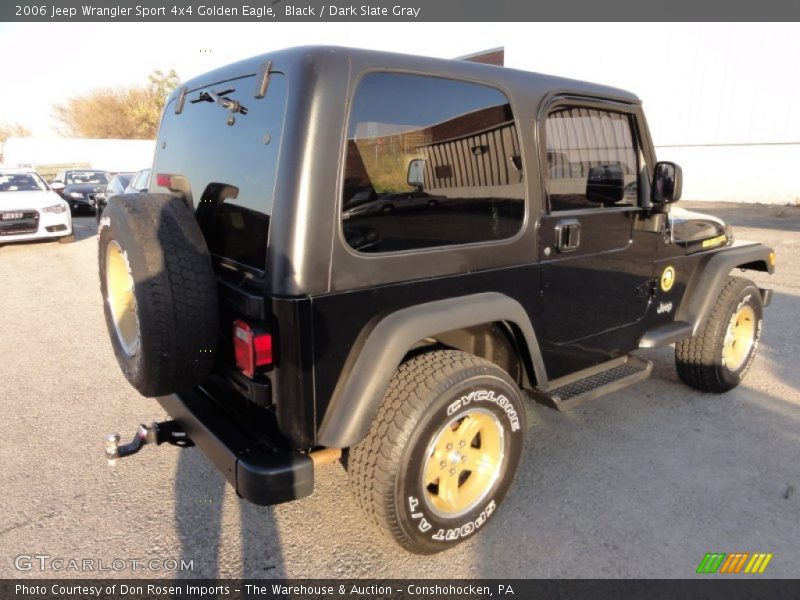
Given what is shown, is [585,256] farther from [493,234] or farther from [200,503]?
[200,503]

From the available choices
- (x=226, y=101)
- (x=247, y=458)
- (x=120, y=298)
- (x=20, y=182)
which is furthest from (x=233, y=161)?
(x=20, y=182)

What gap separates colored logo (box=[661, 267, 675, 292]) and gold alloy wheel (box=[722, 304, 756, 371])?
0.91m

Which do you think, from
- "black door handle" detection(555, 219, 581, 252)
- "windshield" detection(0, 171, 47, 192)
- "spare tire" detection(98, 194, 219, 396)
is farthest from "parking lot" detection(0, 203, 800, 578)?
"windshield" detection(0, 171, 47, 192)

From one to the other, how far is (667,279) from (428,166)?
201 cm

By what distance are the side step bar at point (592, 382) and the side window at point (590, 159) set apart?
0.94m

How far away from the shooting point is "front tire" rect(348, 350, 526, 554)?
2.14 metres

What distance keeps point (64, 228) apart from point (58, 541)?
32.4ft

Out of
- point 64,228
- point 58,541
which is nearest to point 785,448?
point 58,541

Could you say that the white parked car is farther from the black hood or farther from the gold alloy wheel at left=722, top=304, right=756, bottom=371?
the gold alloy wheel at left=722, top=304, right=756, bottom=371

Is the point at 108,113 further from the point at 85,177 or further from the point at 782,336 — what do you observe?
the point at 782,336

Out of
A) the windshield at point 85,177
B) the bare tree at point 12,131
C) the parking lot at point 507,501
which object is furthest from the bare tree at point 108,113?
the parking lot at point 507,501

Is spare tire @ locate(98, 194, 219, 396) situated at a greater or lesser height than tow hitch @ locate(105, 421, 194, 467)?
greater

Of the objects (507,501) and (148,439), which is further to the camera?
(507,501)

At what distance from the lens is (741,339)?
4.11m
